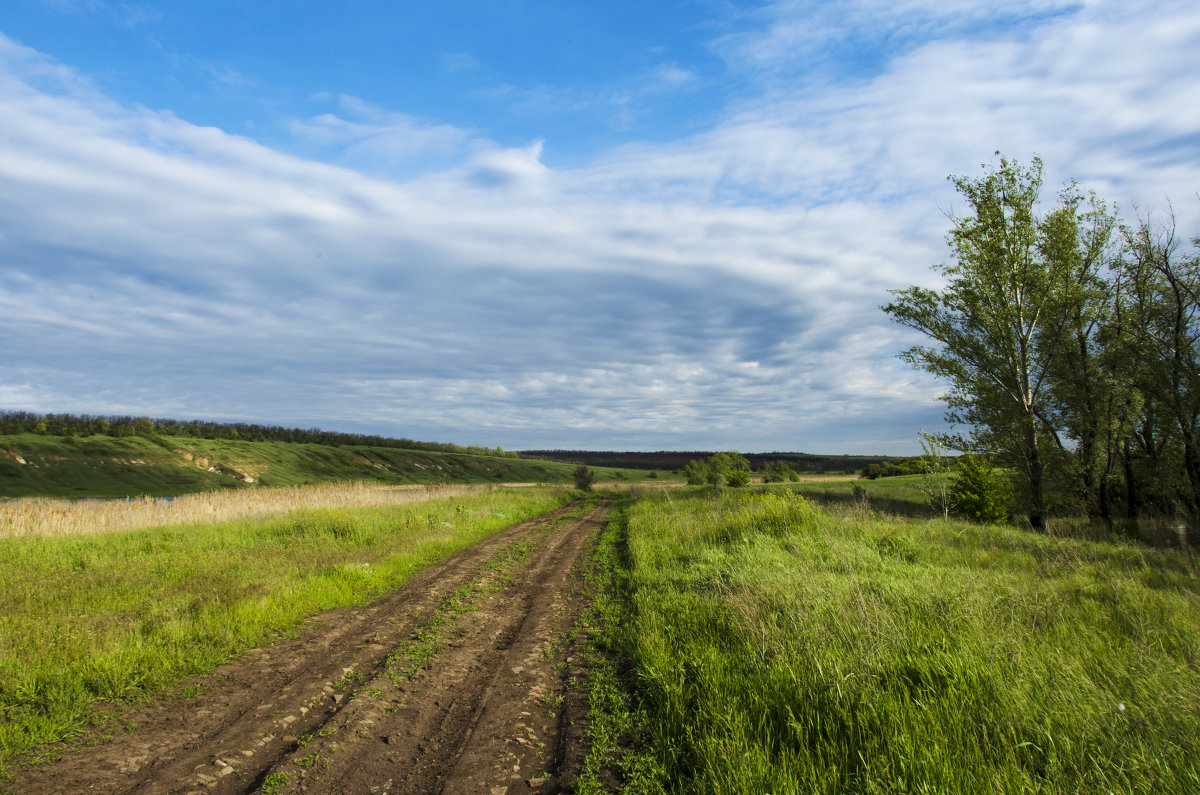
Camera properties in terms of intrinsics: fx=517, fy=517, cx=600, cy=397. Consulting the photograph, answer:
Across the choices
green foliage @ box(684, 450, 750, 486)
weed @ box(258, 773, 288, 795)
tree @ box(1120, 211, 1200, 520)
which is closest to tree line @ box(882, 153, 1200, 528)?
tree @ box(1120, 211, 1200, 520)

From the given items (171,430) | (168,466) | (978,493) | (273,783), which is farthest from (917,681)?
(171,430)

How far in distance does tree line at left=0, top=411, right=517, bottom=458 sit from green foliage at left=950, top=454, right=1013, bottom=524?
120 meters

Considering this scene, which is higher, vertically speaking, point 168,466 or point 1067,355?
point 1067,355

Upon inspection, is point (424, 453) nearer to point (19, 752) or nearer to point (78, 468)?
point (78, 468)

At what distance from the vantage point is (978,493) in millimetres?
19781

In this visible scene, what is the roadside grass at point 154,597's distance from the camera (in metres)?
4.91

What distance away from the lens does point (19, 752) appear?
155 inches

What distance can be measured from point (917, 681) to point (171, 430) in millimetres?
142605

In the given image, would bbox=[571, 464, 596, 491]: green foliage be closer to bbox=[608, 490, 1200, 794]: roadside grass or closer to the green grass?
the green grass

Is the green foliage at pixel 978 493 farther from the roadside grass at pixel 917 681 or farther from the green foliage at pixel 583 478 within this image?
the green foliage at pixel 583 478

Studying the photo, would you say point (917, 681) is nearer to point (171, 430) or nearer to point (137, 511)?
point (137, 511)

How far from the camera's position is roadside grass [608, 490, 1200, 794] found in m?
3.41

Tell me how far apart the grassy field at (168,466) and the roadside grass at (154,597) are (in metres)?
71.2

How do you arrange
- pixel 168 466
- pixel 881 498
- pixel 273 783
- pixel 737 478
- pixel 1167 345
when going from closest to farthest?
pixel 273 783, pixel 1167 345, pixel 881 498, pixel 737 478, pixel 168 466
